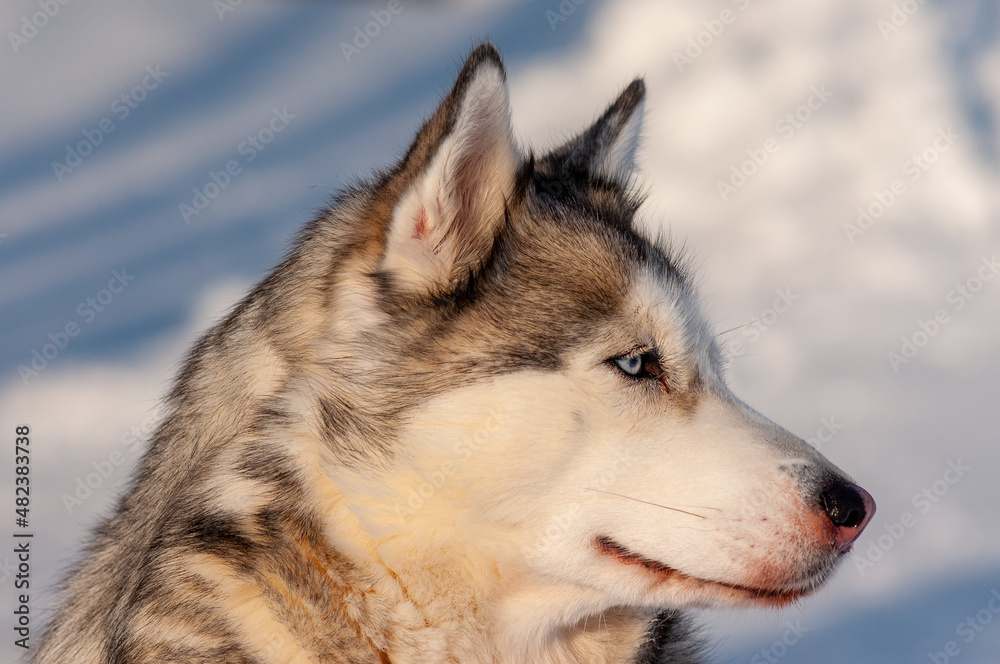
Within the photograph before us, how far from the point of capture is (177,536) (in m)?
4.00

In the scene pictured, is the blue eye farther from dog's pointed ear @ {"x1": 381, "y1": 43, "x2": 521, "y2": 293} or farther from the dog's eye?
dog's pointed ear @ {"x1": 381, "y1": 43, "x2": 521, "y2": 293}

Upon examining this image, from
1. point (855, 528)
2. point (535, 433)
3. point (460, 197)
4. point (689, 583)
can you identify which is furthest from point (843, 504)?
point (460, 197)

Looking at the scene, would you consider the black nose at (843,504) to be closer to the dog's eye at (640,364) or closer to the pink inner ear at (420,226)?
the dog's eye at (640,364)

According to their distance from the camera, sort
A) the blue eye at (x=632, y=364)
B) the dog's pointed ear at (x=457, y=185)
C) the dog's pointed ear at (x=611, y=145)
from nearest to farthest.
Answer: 1. the dog's pointed ear at (x=457, y=185)
2. the blue eye at (x=632, y=364)
3. the dog's pointed ear at (x=611, y=145)

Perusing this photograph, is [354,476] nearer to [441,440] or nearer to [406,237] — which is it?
[441,440]

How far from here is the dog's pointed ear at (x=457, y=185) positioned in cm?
383

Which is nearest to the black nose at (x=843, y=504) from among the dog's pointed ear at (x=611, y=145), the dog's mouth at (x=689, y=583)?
the dog's mouth at (x=689, y=583)

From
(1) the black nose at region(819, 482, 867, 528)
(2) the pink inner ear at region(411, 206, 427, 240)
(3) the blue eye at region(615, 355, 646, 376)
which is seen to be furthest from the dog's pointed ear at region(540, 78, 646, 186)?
(1) the black nose at region(819, 482, 867, 528)

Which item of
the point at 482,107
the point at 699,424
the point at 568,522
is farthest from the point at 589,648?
the point at 482,107

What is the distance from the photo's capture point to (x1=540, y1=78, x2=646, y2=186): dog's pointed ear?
17.8 ft

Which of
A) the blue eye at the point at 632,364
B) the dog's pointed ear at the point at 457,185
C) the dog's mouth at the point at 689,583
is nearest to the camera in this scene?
the dog's pointed ear at the point at 457,185

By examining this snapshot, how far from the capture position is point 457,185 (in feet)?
13.6

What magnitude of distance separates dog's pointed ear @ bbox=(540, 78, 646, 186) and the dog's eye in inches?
62.5

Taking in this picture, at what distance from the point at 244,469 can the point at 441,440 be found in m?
0.91
